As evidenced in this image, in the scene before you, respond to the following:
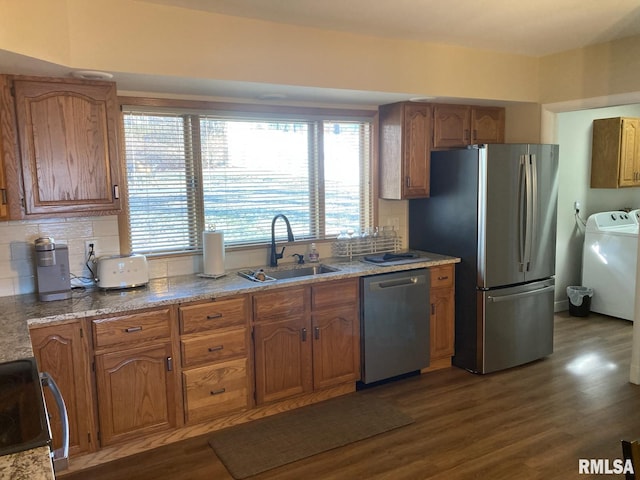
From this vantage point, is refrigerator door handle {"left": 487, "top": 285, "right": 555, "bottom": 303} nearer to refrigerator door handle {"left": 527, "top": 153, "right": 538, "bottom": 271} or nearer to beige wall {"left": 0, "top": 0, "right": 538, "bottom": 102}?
refrigerator door handle {"left": 527, "top": 153, "right": 538, "bottom": 271}

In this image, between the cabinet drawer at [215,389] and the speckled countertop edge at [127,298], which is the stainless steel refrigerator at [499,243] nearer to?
the speckled countertop edge at [127,298]

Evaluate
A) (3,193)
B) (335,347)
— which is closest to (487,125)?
(335,347)

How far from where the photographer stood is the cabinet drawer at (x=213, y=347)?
120 inches

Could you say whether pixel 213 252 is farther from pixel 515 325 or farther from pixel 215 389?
pixel 515 325

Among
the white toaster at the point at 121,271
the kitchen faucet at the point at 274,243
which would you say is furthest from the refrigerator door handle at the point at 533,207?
the white toaster at the point at 121,271

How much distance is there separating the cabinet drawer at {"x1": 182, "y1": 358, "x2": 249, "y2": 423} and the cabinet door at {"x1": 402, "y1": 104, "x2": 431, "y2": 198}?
1952mm

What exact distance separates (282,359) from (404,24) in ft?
7.61

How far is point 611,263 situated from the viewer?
529 cm

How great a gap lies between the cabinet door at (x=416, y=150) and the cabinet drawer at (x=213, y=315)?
5.64ft

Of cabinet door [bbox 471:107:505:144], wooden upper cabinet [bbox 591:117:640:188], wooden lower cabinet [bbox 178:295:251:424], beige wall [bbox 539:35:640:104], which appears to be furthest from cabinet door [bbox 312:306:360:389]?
wooden upper cabinet [bbox 591:117:640:188]

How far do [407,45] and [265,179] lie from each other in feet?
4.68

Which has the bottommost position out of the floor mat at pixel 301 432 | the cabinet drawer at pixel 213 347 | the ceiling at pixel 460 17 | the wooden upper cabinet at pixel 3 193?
the floor mat at pixel 301 432

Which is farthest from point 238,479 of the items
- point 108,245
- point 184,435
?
point 108,245

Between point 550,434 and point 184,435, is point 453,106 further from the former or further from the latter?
point 184,435
